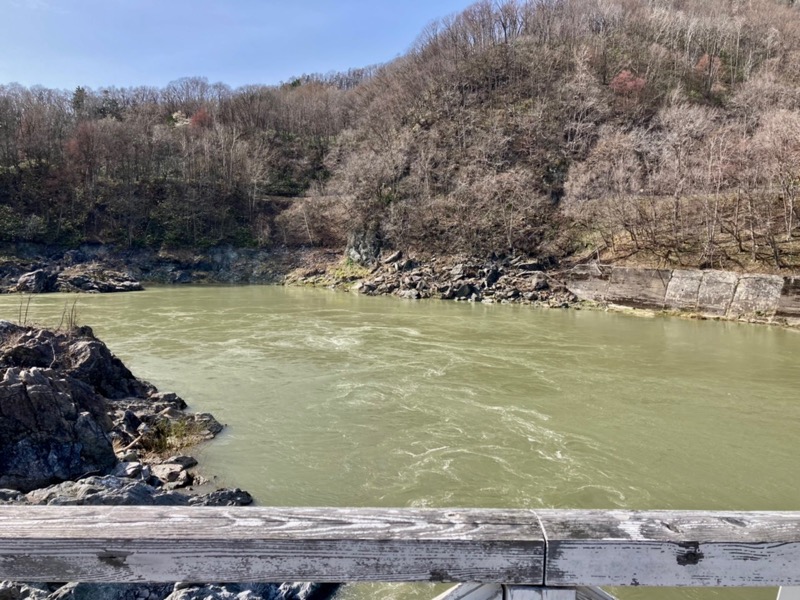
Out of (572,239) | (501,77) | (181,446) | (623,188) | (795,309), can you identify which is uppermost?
(501,77)

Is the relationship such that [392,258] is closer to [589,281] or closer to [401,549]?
[589,281]

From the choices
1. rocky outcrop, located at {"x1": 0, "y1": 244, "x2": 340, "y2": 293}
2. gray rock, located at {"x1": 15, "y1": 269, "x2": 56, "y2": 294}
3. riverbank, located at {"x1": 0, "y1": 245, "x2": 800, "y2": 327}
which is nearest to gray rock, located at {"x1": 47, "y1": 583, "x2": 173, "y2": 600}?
riverbank, located at {"x1": 0, "y1": 245, "x2": 800, "y2": 327}

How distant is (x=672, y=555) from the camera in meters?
1.47

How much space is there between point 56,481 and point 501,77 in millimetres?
60821

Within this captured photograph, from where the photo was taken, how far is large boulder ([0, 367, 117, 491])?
6988 mm

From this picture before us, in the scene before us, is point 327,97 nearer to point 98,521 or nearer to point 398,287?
point 398,287

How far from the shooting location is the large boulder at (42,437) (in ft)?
22.9

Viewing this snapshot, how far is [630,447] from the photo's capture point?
9.02m

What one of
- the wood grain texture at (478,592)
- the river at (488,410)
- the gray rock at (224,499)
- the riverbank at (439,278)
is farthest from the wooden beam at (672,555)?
the riverbank at (439,278)

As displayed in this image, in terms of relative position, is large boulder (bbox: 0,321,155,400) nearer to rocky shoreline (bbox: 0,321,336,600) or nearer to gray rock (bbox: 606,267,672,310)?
rocky shoreline (bbox: 0,321,336,600)

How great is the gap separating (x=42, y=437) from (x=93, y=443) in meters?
0.65

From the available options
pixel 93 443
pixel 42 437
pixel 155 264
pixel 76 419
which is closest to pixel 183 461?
pixel 93 443

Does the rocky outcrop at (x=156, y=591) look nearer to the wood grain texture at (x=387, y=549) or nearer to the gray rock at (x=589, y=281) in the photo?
the wood grain texture at (x=387, y=549)

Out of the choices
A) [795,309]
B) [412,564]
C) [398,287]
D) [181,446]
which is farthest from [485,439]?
[398,287]
